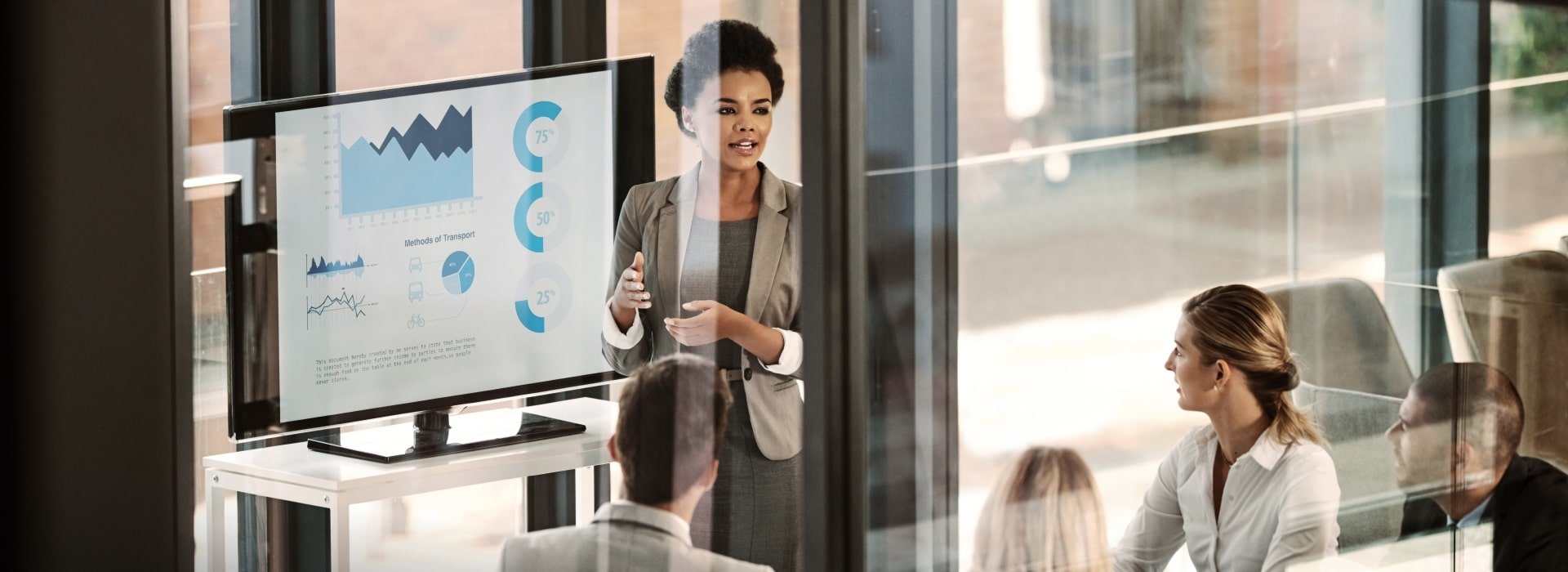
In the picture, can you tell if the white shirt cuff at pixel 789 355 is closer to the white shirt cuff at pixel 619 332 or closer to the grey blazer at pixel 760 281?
the grey blazer at pixel 760 281

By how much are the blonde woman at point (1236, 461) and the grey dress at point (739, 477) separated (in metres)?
0.51

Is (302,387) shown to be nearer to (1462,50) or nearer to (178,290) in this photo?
(178,290)

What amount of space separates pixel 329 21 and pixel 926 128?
1.26 meters

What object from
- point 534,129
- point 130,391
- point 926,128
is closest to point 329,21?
point 534,129

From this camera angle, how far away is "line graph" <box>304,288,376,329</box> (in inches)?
91.6

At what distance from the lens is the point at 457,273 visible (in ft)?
7.50

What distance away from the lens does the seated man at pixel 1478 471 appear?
2057 millimetres

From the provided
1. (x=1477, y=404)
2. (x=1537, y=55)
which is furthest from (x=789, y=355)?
(x=1537, y=55)

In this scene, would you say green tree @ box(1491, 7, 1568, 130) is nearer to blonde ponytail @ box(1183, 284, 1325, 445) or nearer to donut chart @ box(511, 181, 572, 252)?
blonde ponytail @ box(1183, 284, 1325, 445)

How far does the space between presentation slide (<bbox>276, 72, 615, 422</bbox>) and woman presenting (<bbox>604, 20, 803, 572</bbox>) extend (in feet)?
0.69

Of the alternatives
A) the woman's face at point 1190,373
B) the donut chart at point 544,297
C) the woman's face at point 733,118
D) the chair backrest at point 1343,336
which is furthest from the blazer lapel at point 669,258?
the chair backrest at point 1343,336

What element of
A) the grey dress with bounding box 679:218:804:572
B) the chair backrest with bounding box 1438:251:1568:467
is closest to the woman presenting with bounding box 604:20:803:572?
the grey dress with bounding box 679:218:804:572

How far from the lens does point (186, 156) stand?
2.35m

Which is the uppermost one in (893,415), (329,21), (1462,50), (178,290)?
(329,21)
